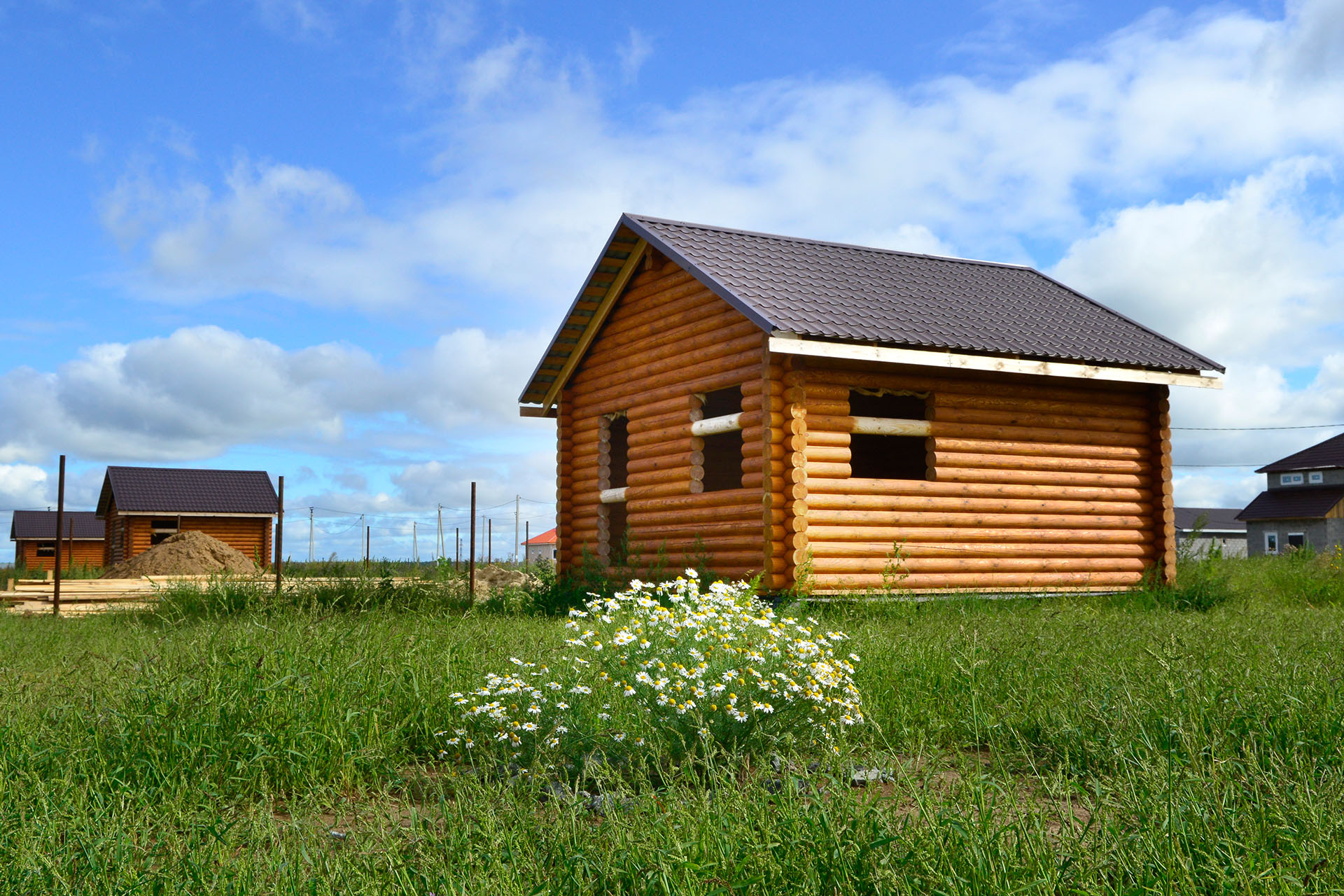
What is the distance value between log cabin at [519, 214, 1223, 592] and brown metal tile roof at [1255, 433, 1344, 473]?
1305 inches

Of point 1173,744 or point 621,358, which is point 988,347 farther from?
point 1173,744

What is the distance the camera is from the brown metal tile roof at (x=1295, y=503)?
41312mm

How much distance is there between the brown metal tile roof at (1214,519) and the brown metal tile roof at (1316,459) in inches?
626

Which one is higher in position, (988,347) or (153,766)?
(988,347)

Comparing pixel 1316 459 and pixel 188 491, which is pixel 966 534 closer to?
pixel 188 491

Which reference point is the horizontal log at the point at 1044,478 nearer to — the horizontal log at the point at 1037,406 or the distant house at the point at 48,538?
the horizontal log at the point at 1037,406

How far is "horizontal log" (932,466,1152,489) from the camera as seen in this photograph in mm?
12828

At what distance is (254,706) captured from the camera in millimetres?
4961

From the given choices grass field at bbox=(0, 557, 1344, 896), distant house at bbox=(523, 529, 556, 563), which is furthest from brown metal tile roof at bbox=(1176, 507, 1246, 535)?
grass field at bbox=(0, 557, 1344, 896)

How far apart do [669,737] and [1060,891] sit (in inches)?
82.3

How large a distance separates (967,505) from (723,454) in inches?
232

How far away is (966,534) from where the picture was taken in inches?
506

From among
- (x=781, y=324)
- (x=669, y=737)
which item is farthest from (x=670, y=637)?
(x=781, y=324)

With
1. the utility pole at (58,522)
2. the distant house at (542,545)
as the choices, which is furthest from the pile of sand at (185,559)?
the distant house at (542,545)
